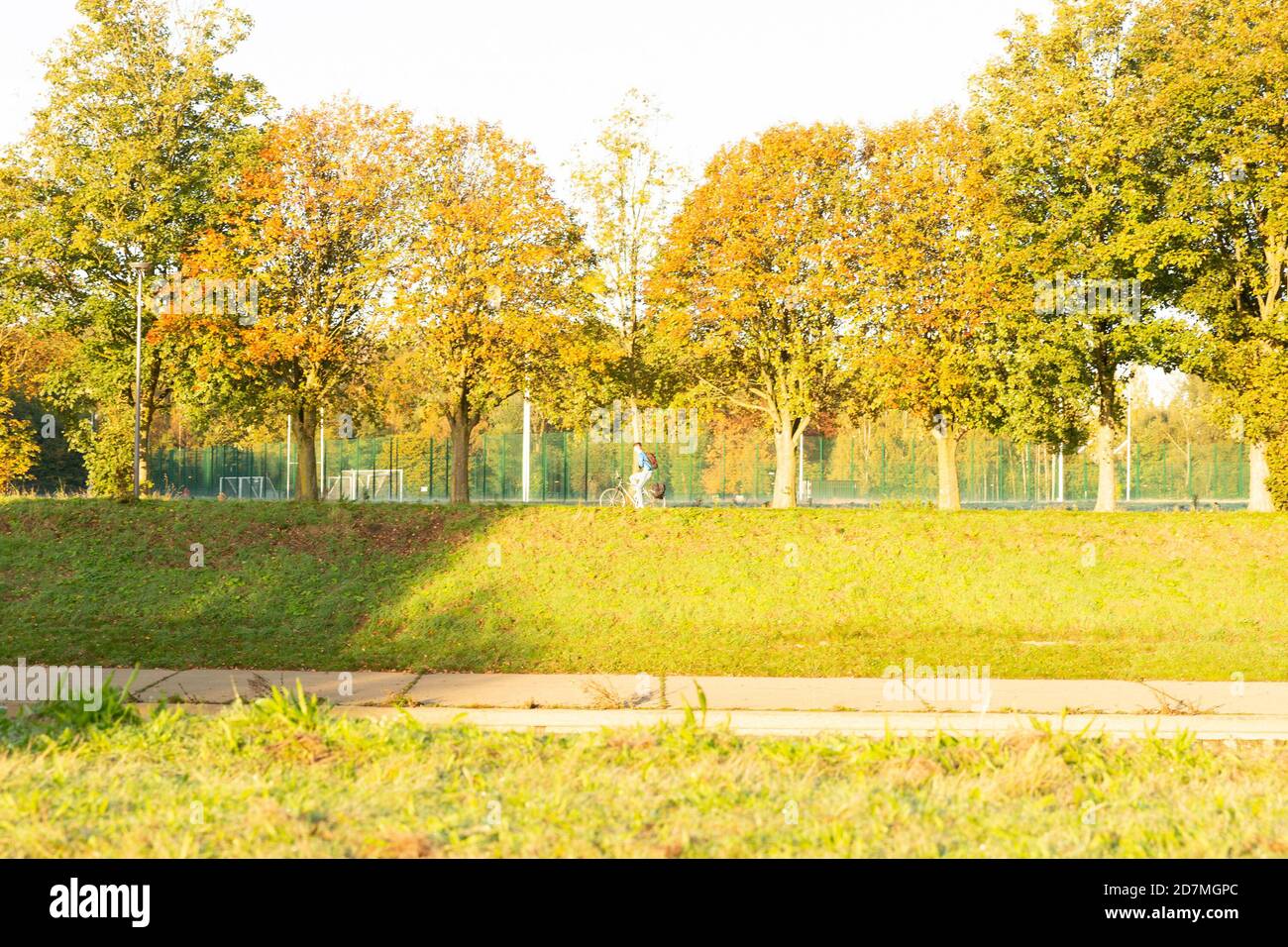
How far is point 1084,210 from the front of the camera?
27.7 m

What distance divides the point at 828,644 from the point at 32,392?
40129 mm

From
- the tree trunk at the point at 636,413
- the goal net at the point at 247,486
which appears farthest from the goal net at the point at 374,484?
the tree trunk at the point at 636,413

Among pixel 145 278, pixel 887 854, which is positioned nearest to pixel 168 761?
pixel 887 854

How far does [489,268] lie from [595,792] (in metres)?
22.6

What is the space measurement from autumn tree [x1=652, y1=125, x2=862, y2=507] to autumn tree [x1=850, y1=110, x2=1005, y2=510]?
86 centimetres

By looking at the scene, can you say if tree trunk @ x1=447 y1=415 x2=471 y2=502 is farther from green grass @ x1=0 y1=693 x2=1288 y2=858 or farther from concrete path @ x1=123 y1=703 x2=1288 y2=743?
green grass @ x1=0 y1=693 x2=1288 y2=858

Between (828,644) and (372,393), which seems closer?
(828,644)

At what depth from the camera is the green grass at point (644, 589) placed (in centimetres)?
1487

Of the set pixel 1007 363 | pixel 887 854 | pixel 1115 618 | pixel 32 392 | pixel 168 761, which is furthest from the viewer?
pixel 32 392

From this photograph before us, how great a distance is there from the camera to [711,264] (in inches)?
1180

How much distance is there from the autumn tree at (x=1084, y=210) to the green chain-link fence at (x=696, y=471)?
15.1 metres

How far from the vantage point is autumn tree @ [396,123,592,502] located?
90.9 ft

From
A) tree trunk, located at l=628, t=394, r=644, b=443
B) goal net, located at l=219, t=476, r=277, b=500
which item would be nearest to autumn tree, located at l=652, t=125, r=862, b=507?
tree trunk, located at l=628, t=394, r=644, b=443
